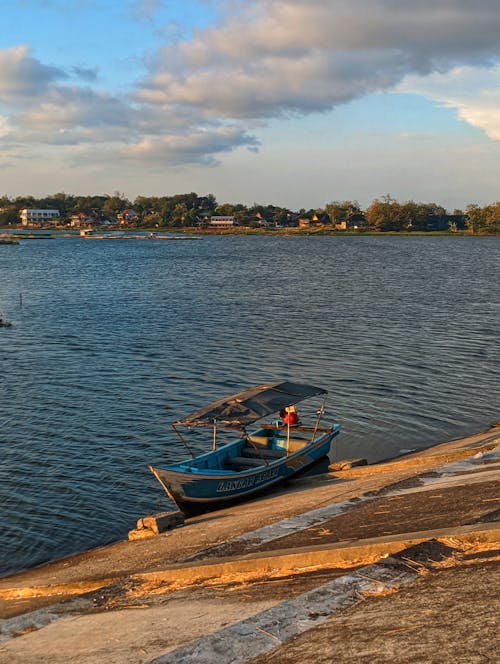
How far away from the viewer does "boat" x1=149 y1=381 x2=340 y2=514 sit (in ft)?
63.8

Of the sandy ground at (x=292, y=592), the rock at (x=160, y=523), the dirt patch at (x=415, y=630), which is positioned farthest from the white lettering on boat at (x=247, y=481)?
the dirt patch at (x=415, y=630)

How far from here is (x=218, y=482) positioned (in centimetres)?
1981

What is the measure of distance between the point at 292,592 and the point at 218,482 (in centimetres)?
1021

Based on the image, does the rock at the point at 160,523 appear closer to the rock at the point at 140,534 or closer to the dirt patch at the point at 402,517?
the rock at the point at 140,534

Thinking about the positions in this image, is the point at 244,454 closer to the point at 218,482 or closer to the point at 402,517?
the point at 218,482

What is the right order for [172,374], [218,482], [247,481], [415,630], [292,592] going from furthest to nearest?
[172,374], [247,481], [218,482], [292,592], [415,630]

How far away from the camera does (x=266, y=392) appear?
2270 cm

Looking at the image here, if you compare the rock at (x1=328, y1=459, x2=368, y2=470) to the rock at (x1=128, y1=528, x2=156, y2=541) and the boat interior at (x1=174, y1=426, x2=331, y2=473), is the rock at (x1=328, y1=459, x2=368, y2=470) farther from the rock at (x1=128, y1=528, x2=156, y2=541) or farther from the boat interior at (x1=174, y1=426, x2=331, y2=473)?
the rock at (x1=128, y1=528, x2=156, y2=541)

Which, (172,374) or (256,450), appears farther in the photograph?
(172,374)

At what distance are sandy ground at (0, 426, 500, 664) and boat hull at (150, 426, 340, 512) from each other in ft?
7.53

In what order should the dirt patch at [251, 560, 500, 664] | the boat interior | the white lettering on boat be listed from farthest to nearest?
the boat interior < the white lettering on boat < the dirt patch at [251, 560, 500, 664]

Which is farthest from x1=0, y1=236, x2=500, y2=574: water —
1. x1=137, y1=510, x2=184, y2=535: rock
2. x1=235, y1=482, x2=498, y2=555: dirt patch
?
x1=235, y1=482, x2=498, y2=555: dirt patch

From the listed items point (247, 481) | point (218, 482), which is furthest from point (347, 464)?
point (218, 482)

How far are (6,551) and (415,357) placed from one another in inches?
1113
